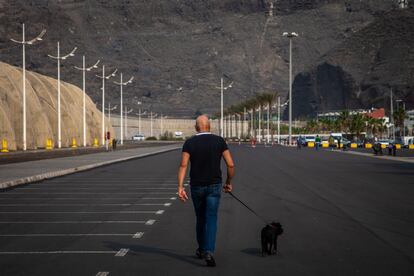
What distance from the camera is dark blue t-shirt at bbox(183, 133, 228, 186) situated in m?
10.1

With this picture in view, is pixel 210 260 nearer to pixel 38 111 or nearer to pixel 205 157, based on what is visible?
pixel 205 157

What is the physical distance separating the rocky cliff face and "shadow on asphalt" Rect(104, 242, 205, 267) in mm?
48498

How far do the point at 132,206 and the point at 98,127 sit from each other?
83.9m

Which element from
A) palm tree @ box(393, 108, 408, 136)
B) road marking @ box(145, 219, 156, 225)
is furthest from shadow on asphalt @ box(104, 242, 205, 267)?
palm tree @ box(393, 108, 408, 136)

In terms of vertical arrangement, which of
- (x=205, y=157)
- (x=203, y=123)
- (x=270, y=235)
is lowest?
(x=270, y=235)

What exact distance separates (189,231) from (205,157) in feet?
11.6

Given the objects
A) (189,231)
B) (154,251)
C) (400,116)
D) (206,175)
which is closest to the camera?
(206,175)

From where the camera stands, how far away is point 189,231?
13359 mm

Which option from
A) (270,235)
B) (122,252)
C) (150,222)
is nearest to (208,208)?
(270,235)

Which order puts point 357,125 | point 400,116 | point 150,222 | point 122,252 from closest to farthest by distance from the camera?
point 122,252 → point 150,222 → point 357,125 → point 400,116

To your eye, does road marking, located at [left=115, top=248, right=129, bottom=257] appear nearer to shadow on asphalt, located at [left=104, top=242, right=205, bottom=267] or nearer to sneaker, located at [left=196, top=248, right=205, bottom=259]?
shadow on asphalt, located at [left=104, top=242, right=205, bottom=267]

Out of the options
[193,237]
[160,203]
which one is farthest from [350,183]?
[193,237]

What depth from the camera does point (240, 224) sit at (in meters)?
14.3

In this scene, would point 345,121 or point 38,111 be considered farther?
point 345,121
